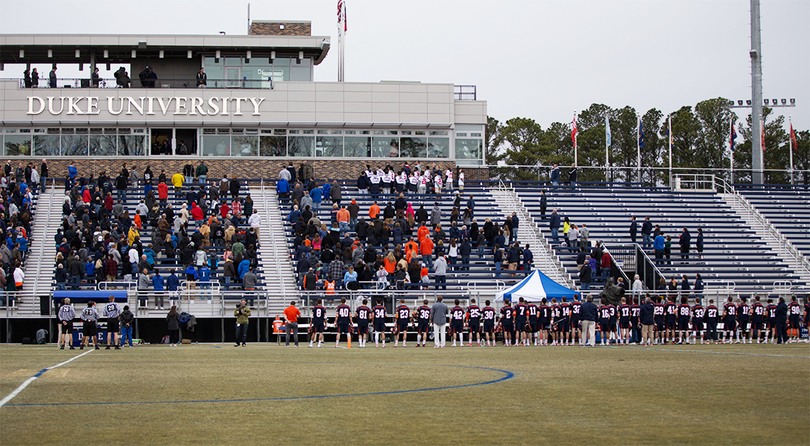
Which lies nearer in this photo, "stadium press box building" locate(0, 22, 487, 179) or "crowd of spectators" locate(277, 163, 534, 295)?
"crowd of spectators" locate(277, 163, 534, 295)

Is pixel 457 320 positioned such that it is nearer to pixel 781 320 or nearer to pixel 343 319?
pixel 343 319

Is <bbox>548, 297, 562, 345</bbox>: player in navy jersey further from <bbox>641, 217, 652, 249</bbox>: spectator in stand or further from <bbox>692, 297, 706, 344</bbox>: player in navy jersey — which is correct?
<bbox>641, 217, 652, 249</bbox>: spectator in stand

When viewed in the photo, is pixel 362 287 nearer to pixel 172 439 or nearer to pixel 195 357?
pixel 195 357

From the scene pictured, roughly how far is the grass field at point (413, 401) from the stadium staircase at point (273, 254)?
10.3 metres

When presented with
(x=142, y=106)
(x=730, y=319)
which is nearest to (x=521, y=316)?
(x=730, y=319)

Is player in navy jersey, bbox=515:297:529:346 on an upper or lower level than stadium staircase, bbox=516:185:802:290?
lower

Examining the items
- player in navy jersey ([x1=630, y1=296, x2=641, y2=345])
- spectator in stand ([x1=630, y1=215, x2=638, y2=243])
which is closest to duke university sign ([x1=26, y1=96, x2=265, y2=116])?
spectator in stand ([x1=630, y1=215, x2=638, y2=243])

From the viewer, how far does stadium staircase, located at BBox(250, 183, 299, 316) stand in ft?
101

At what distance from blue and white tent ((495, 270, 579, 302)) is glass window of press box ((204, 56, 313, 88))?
20672 millimetres

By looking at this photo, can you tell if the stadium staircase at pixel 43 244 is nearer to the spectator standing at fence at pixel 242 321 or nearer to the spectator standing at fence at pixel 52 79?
the spectator standing at fence at pixel 52 79

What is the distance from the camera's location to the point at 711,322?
95.0ft

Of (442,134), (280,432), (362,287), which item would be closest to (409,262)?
(362,287)

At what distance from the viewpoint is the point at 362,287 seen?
107ft

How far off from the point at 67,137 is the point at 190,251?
14.9 meters
